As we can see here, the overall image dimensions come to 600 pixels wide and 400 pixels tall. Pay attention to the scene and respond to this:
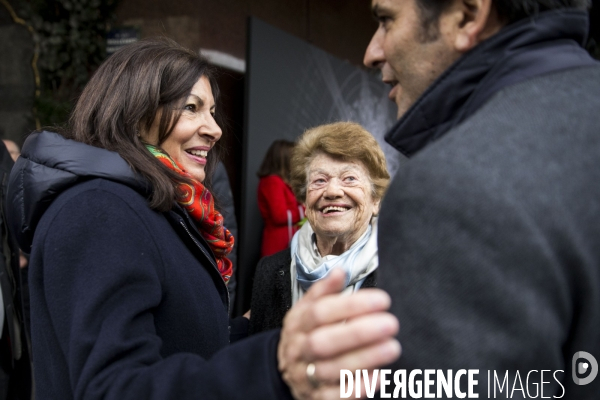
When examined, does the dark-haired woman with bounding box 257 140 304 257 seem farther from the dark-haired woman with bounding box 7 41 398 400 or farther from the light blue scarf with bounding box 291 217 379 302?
the dark-haired woman with bounding box 7 41 398 400

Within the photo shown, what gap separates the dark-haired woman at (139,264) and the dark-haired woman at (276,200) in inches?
92.0

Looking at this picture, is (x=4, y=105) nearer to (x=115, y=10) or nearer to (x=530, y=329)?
(x=115, y=10)

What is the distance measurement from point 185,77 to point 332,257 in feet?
3.73

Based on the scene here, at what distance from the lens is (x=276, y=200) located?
13.7ft

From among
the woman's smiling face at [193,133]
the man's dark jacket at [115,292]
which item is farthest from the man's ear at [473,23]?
the woman's smiling face at [193,133]

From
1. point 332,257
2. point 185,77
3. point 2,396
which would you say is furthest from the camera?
point 2,396

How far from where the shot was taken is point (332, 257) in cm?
256

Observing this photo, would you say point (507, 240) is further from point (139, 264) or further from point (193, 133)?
point (193, 133)

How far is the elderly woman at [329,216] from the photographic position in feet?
8.35

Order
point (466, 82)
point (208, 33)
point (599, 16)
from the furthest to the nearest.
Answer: point (208, 33) < point (599, 16) < point (466, 82)

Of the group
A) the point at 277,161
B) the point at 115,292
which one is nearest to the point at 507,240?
the point at 115,292

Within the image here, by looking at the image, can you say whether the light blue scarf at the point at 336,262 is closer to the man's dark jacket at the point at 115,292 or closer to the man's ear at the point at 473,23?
the man's dark jacket at the point at 115,292

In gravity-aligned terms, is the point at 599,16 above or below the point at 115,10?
below

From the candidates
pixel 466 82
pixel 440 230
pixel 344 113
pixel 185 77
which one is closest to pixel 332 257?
pixel 185 77
